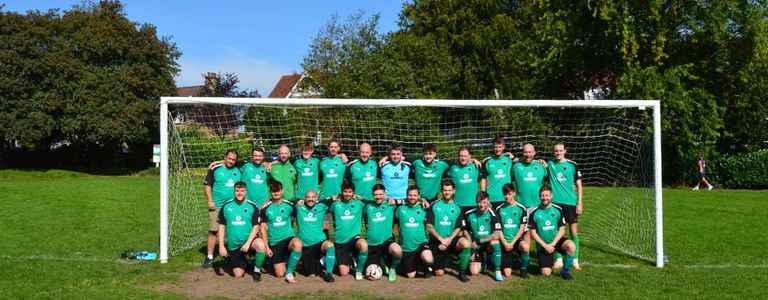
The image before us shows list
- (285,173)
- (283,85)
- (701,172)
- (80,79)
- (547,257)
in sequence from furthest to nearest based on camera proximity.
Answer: (283,85)
(80,79)
(701,172)
(285,173)
(547,257)

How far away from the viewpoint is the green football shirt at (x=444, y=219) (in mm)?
7270

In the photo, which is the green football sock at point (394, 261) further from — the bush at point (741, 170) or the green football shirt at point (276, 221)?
the bush at point (741, 170)

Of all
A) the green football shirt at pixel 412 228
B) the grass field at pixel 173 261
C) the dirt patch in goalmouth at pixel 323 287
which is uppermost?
the green football shirt at pixel 412 228

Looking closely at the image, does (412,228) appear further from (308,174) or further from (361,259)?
(308,174)

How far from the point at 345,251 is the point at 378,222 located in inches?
19.2

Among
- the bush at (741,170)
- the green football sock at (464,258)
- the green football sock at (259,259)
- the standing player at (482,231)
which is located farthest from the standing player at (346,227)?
the bush at (741,170)

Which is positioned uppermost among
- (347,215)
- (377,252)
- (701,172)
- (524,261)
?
(701,172)

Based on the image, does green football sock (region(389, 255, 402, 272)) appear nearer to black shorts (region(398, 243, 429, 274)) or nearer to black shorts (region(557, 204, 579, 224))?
black shorts (region(398, 243, 429, 274))

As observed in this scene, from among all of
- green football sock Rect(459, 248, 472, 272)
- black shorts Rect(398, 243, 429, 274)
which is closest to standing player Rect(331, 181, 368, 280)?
black shorts Rect(398, 243, 429, 274)

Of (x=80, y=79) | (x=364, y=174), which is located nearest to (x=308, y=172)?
(x=364, y=174)

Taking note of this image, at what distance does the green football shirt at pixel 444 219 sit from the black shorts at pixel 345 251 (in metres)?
0.86

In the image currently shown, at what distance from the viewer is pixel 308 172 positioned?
8.09 metres

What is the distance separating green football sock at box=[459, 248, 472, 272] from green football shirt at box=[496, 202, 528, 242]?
52 centimetres

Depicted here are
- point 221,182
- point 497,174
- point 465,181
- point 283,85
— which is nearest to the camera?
point 465,181
